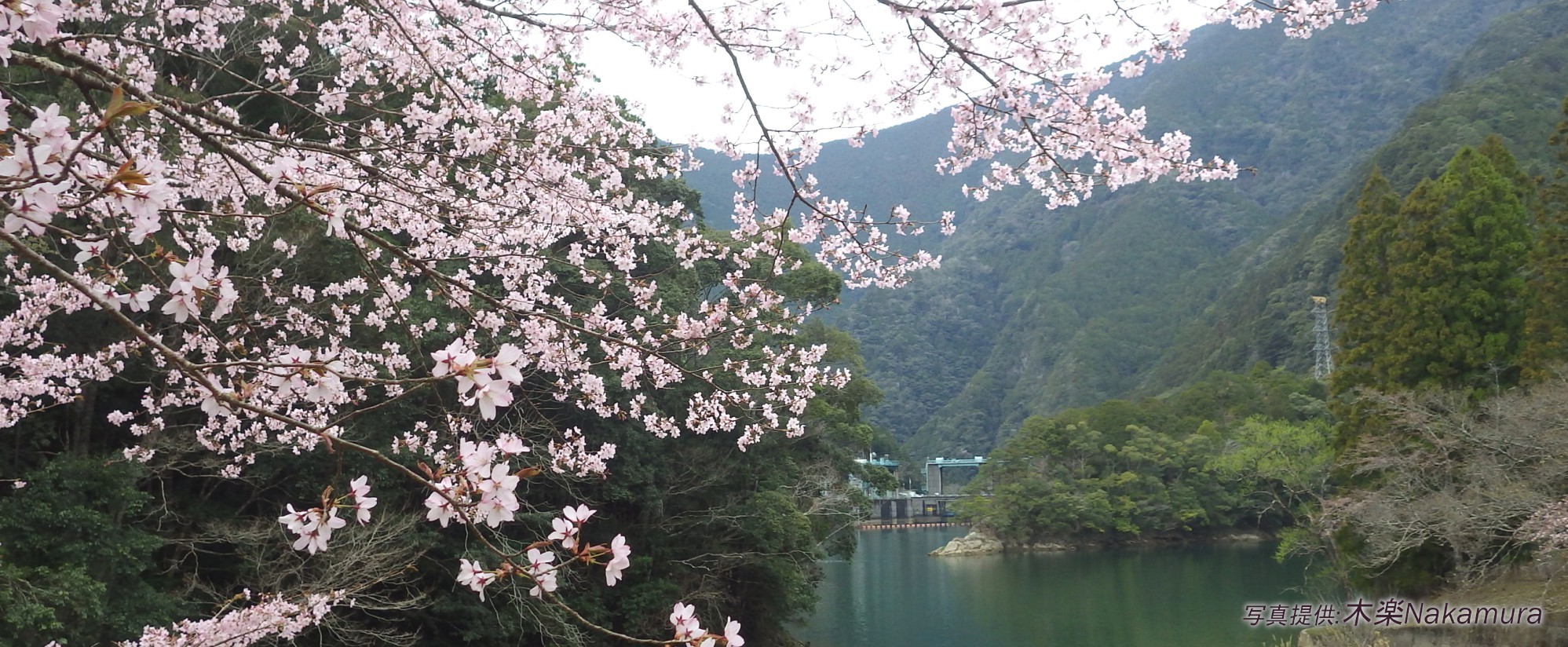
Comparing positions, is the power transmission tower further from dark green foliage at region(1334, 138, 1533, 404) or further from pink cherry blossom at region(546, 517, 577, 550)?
pink cherry blossom at region(546, 517, 577, 550)

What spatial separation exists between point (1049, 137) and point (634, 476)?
9048 millimetres

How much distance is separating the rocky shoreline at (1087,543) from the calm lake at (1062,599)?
3.49 feet

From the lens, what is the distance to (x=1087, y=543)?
30984 mm

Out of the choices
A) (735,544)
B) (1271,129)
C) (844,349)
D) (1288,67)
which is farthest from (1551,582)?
(1288,67)

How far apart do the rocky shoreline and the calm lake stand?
1.07 m

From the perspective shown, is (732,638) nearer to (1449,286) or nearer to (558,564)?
(558,564)

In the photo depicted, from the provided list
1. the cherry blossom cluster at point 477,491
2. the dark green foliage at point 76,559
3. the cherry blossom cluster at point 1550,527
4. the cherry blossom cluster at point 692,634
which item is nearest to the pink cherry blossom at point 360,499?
the cherry blossom cluster at point 477,491

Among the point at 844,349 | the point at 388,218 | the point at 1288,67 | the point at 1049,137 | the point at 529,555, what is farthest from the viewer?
the point at 1288,67

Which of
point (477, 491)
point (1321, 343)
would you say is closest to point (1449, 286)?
point (477, 491)

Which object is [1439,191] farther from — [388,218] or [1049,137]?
[388,218]

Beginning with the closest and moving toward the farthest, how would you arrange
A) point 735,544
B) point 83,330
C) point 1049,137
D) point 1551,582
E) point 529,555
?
point 529,555, point 1049,137, point 83,330, point 1551,582, point 735,544

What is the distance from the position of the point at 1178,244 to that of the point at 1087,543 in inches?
1515

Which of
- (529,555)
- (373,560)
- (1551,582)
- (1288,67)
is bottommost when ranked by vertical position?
(1551,582)

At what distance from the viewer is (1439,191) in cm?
1351
